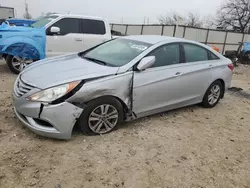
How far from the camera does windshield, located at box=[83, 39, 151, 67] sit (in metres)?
4.29

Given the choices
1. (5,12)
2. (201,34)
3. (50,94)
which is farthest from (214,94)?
(5,12)

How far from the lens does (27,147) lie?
3.53m

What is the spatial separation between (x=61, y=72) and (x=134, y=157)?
1573 millimetres

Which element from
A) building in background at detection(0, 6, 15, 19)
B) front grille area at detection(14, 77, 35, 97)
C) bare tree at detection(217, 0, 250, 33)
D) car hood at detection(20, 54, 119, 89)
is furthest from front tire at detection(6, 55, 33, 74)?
bare tree at detection(217, 0, 250, 33)

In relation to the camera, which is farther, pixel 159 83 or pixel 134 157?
pixel 159 83

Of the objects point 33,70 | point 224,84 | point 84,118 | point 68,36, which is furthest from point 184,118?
point 68,36

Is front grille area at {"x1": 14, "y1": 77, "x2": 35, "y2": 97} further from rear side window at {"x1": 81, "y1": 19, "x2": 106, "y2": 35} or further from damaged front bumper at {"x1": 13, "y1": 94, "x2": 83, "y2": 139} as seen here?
rear side window at {"x1": 81, "y1": 19, "x2": 106, "y2": 35}

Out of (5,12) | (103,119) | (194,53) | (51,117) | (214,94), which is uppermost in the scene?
(194,53)

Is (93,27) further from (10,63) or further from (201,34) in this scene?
(201,34)

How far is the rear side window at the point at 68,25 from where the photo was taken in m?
7.93

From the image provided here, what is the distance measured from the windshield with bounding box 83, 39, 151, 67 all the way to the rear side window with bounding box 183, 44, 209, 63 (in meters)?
0.91

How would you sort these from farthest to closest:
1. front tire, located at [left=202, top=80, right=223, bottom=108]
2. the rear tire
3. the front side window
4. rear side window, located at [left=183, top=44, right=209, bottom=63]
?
1. the rear tire
2. front tire, located at [left=202, top=80, right=223, bottom=108]
3. rear side window, located at [left=183, top=44, right=209, bottom=63]
4. the front side window

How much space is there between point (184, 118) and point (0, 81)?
466cm

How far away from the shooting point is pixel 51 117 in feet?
11.4
